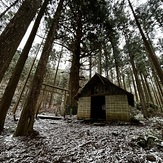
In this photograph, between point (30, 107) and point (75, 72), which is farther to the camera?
point (75, 72)

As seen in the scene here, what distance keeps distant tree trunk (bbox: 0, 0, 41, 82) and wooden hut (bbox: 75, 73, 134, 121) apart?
726cm

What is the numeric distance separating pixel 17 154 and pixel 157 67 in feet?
28.0

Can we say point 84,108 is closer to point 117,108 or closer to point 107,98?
point 107,98

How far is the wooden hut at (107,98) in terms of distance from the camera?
8133 millimetres

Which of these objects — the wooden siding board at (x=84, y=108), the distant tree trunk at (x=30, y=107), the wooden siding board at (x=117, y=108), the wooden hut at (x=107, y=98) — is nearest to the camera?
the distant tree trunk at (x=30, y=107)

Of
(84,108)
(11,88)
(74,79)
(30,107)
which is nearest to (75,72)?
(74,79)

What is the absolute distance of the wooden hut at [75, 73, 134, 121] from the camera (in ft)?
26.7

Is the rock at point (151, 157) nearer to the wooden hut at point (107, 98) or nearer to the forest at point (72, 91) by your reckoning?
the forest at point (72, 91)

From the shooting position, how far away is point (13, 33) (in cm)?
228

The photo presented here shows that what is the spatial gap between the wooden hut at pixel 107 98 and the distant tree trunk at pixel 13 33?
286 inches

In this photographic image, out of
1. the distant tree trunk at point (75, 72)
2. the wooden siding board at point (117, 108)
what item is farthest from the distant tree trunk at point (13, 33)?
the distant tree trunk at point (75, 72)

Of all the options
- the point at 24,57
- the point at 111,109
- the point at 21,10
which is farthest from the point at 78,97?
the point at 21,10

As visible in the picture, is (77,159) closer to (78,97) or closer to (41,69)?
(41,69)

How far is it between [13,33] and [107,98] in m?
7.98
